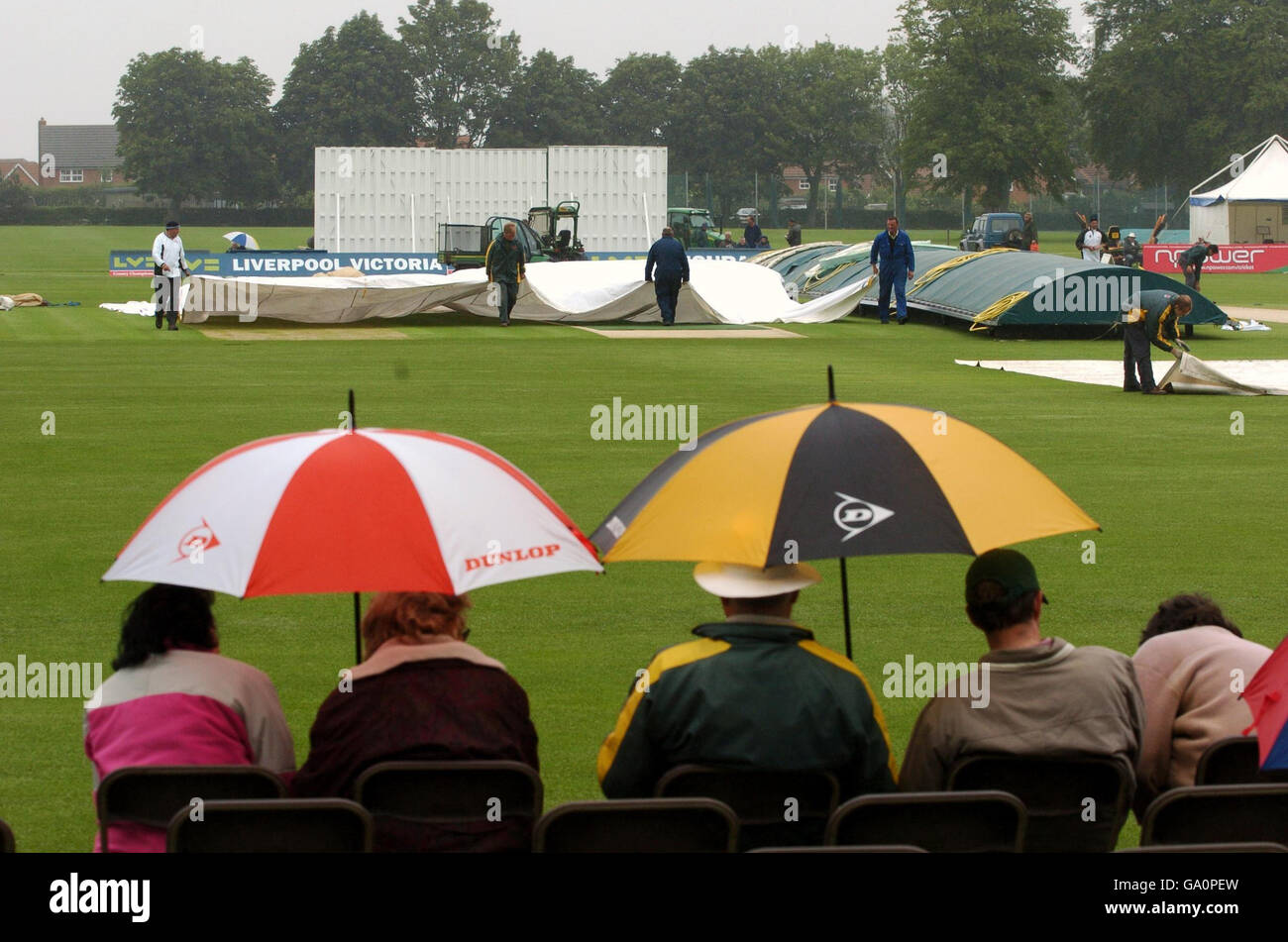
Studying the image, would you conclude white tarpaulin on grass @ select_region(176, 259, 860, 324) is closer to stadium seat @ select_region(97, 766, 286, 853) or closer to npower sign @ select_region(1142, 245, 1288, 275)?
npower sign @ select_region(1142, 245, 1288, 275)

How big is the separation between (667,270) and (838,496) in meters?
28.8

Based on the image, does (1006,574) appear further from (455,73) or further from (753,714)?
(455,73)

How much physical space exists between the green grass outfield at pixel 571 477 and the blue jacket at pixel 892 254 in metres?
2.26

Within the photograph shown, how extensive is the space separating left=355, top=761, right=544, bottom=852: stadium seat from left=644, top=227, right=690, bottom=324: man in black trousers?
94.8 ft

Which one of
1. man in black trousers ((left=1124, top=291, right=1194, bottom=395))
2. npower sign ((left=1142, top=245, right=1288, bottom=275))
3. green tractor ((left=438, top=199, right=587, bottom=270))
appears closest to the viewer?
man in black trousers ((left=1124, top=291, right=1194, bottom=395))

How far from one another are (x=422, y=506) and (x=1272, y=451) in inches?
521

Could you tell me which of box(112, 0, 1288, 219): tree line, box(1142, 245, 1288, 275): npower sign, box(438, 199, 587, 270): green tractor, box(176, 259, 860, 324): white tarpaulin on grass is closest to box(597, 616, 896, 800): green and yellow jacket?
box(176, 259, 860, 324): white tarpaulin on grass

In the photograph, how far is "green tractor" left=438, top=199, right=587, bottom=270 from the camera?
51.2 m

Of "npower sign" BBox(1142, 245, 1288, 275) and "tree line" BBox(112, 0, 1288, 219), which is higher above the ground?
"tree line" BBox(112, 0, 1288, 219)

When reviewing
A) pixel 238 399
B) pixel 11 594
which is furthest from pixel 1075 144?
pixel 11 594

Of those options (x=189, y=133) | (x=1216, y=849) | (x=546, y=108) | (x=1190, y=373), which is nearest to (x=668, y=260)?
(x=1190, y=373)

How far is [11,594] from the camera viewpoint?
1047 centimetres

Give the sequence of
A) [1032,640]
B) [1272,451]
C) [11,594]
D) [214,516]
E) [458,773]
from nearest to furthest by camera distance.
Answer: [458,773] → [1032,640] → [214,516] → [11,594] → [1272,451]
